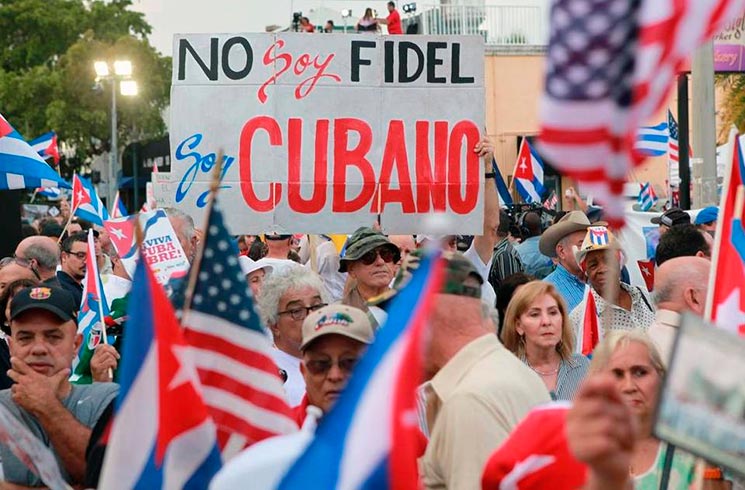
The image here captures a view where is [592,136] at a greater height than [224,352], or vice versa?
[592,136]

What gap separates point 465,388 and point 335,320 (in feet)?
2.99

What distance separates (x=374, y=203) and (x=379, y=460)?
6.19 meters

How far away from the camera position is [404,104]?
9.35 metres

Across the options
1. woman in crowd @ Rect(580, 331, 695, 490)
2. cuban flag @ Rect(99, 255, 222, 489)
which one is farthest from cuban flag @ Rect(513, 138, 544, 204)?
cuban flag @ Rect(99, 255, 222, 489)

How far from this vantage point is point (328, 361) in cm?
520

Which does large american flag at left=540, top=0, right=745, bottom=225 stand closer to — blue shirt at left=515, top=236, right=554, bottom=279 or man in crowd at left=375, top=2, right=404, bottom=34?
blue shirt at left=515, top=236, right=554, bottom=279

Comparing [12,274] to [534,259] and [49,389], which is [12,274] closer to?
[49,389]

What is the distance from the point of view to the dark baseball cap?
19.0ft

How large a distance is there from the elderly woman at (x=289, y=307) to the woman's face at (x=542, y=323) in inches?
39.2

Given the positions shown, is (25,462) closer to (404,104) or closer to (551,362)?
(551,362)

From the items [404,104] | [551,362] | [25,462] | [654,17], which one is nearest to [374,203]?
[404,104]

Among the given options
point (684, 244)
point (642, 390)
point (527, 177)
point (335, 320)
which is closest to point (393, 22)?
point (527, 177)

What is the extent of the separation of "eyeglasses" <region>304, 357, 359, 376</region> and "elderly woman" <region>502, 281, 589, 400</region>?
6.35 ft

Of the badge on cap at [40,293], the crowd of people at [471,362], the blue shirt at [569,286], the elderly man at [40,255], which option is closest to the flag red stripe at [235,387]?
the crowd of people at [471,362]
